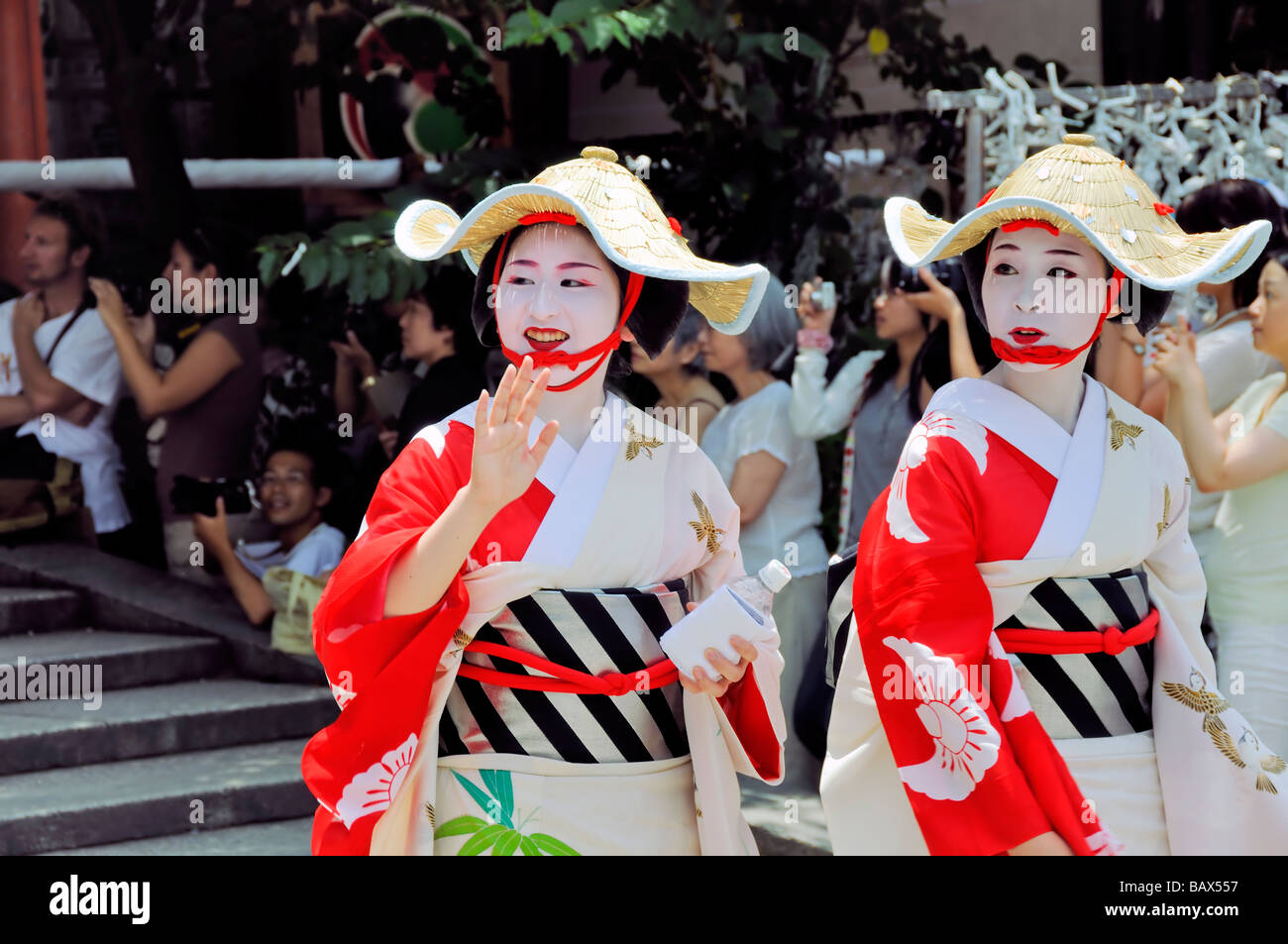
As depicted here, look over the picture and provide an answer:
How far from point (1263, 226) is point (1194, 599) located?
0.65 meters

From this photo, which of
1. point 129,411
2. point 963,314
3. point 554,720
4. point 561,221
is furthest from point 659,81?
point 554,720

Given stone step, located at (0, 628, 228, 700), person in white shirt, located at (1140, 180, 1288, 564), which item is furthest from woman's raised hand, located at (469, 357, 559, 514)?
stone step, located at (0, 628, 228, 700)

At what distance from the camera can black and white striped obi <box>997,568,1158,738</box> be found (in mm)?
2719

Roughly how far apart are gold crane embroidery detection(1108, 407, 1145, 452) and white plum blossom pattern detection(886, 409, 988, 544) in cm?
24

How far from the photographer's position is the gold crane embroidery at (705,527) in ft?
9.20

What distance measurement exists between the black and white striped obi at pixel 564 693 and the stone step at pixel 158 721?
333 cm

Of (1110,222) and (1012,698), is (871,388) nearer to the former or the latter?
(1110,222)

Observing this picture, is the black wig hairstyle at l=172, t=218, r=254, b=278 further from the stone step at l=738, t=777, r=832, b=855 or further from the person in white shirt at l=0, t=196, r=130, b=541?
the stone step at l=738, t=777, r=832, b=855

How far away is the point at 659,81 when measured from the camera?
6.04 metres

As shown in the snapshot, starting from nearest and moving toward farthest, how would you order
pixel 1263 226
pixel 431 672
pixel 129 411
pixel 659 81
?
pixel 431 672
pixel 1263 226
pixel 659 81
pixel 129 411

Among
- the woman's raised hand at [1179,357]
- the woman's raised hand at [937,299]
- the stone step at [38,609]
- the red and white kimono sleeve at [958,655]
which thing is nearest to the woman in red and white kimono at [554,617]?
the red and white kimono sleeve at [958,655]

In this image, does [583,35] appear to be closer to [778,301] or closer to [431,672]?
[778,301]

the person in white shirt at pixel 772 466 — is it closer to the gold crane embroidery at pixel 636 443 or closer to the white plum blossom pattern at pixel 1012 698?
the gold crane embroidery at pixel 636 443

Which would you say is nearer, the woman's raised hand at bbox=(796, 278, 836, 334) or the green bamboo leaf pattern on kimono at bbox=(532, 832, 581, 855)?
the green bamboo leaf pattern on kimono at bbox=(532, 832, 581, 855)
